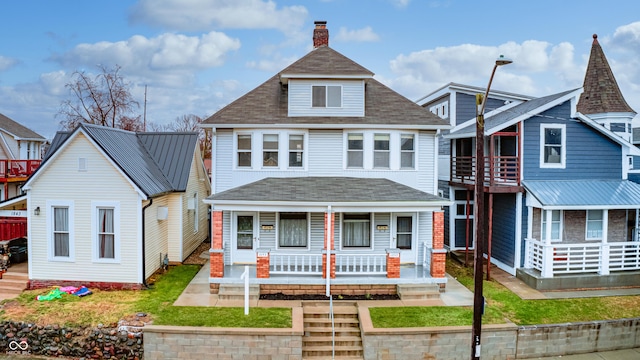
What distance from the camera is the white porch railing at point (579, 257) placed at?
15.8m

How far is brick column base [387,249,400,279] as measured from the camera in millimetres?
14633

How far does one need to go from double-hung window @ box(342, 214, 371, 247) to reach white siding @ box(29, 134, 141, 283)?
768cm

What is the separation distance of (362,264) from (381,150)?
4.70m

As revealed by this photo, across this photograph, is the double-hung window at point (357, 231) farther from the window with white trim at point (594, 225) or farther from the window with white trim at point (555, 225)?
the window with white trim at point (594, 225)

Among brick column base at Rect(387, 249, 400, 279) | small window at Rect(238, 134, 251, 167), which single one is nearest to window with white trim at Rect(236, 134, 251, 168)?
small window at Rect(238, 134, 251, 167)

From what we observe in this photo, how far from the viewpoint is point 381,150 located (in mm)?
17062

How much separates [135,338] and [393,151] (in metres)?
11.0

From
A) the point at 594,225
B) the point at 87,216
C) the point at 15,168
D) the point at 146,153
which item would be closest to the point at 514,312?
the point at 594,225

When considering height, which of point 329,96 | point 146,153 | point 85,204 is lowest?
point 85,204

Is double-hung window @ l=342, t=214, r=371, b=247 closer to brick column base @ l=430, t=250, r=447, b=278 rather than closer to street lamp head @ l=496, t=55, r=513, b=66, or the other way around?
brick column base @ l=430, t=250, r=447, b=278

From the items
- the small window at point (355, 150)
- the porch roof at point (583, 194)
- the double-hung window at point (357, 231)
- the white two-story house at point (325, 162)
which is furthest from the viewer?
the small window at point (355, 150)

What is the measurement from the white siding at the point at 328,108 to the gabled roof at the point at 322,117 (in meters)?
0.23

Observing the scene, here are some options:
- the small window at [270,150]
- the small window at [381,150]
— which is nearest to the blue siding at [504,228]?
the small window at [381,150]

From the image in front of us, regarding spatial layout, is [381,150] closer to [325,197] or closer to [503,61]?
[325,197]
